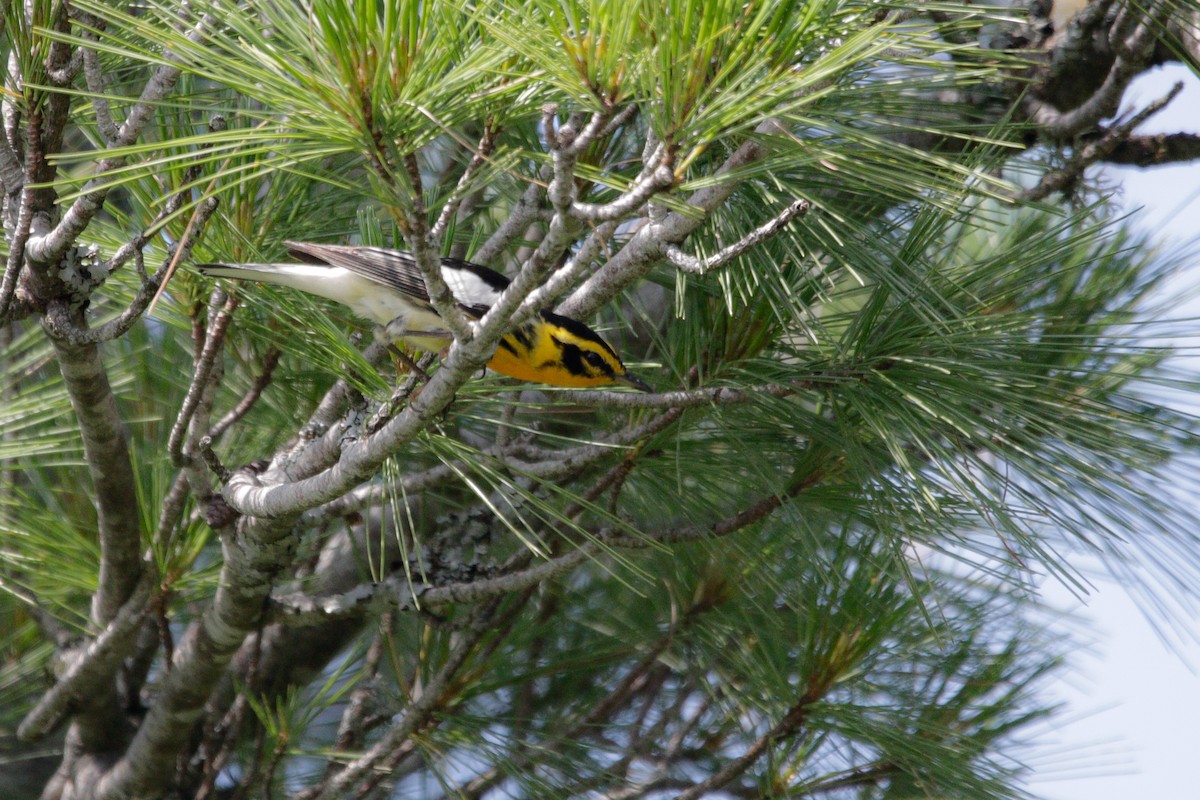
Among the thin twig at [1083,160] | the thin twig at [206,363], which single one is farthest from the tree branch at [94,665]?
the thin twig at [1083,160]

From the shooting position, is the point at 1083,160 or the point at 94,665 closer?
the point at 1083,160

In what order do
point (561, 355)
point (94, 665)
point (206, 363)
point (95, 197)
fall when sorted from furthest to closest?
1. point (94, 665)
2. point (561, 355)
3. point (206, 363)
4. point (95, 197)

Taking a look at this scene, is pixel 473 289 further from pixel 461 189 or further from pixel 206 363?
pixel 461 189

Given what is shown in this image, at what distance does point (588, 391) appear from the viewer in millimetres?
1535

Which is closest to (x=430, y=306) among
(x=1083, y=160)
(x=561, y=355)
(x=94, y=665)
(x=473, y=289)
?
(x=473, y=289)

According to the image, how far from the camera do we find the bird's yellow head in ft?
5.19

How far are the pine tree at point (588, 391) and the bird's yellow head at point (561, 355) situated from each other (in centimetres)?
6

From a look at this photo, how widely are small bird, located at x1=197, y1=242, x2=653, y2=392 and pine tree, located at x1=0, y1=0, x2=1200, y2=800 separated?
0.22 feet

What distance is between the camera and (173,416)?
241 centimetres

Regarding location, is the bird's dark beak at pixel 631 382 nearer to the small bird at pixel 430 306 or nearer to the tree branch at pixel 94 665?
the small bird at pixel 430 306

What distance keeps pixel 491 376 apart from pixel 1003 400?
75 centimetres

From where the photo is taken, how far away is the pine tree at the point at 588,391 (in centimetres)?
99

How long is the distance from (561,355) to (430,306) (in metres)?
0.21

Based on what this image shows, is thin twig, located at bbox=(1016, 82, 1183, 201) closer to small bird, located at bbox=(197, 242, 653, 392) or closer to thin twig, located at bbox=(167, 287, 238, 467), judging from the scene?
small bird, located at bbox=(197, 242, 653, 392)
